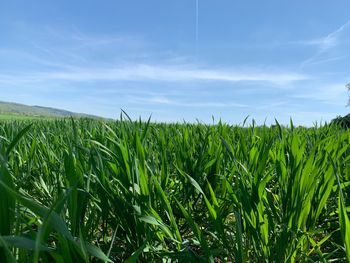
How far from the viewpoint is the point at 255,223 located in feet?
3.18

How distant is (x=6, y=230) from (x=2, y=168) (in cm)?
12

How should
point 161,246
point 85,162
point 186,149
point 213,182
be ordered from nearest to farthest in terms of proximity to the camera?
1. point 161,246
2. point 85,162
3. point 213,182
4. point 186,149

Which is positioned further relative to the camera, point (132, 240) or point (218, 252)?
point (132, 240)

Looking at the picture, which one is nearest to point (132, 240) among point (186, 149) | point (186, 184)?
point (186, 184)

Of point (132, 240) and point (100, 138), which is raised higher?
point (100, 138)

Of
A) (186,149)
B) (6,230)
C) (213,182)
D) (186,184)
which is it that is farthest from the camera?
(186,149)

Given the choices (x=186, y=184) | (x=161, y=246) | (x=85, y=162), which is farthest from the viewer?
(x=186, y=184)

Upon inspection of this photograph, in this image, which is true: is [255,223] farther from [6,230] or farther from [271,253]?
[6,230]

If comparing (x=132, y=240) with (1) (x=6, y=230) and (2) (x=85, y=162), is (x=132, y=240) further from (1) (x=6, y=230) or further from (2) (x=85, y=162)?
(1) (x=6, y=230)

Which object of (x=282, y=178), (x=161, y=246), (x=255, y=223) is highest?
(x=282, y=178)

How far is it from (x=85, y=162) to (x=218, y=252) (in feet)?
1.78

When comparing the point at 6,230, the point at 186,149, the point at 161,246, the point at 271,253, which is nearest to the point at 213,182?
the point at 186,149

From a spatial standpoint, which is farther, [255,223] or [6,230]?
[255,223]

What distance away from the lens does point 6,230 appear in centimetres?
68
